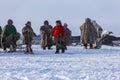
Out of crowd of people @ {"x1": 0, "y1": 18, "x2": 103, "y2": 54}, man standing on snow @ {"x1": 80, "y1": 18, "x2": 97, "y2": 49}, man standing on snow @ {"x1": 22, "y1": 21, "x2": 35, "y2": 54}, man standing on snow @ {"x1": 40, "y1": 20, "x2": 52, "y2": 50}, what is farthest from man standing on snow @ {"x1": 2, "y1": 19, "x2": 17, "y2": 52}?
man standing on snow @ {"x1": 80, "y1": 18, "x2": 97, "y2": 49}

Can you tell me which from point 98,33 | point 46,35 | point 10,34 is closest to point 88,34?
point 98,33

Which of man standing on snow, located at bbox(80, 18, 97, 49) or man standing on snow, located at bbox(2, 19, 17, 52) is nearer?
man standing on snow, located at bbox(2, 19, 17, 52)

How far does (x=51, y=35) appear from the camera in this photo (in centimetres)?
2756

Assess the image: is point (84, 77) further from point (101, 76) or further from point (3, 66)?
point (3, 66)

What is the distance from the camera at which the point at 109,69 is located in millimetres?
14656

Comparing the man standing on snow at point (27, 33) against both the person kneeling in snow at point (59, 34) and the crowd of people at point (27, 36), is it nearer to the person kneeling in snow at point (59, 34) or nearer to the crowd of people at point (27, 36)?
the crowd of people at point (27, 36)

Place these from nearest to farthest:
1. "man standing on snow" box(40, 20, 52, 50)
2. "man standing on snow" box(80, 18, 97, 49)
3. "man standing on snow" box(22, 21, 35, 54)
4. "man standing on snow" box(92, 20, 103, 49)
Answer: "man standing on snow" box(22, 21, 35, 54)
"man standing on snow" box(40, 20, 52, 50)
"man standing on snow" box(80, 18, 97, 49)
"man standing on snow" box(92, 20, 103, 49)

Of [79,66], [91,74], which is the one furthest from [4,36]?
[91,74]

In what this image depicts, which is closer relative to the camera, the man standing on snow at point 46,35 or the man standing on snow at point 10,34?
the man standing on snow at point 10,34

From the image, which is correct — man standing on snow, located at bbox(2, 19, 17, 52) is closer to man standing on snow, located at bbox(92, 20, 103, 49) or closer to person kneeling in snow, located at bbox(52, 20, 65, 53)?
person kneeling in snow, located at bbox(52, 20, 65, 53)

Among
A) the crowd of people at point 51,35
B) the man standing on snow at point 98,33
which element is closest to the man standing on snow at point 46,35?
the crowd of people at point 51,35

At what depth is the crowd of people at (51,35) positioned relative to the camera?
24438 mm

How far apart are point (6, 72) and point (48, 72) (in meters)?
1.13

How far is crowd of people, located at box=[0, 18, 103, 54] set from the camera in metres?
24.4
